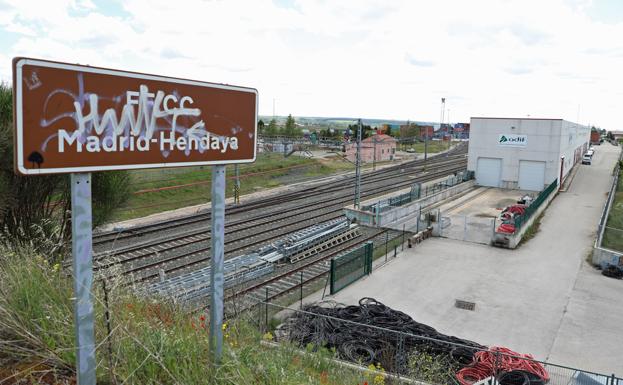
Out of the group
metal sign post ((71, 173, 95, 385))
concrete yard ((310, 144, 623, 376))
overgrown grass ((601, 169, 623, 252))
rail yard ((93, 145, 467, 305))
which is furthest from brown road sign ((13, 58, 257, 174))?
overgrown grass ((601, 169, 623, 252))

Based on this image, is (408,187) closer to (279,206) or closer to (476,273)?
(279,206)

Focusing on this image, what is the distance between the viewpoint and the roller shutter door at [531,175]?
40.6 metres

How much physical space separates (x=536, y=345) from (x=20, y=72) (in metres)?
13.1

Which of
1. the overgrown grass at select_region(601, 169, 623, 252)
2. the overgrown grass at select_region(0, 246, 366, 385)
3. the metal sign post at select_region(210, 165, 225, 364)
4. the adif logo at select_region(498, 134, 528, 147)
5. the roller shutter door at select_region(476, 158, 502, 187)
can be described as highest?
the adif logo at select_region(498, 134, 528, 147)

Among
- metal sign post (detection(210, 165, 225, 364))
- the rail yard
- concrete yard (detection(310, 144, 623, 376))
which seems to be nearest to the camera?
metal sign post (detection(210, 165, 225, 364))

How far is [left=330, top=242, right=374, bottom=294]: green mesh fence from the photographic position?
52.5ft

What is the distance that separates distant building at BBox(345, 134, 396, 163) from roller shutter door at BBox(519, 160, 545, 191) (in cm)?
2592

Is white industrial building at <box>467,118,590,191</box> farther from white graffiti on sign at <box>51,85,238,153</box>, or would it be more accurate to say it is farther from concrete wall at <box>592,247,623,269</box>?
white graffiti on sign at <box>51,85,238,153</box>

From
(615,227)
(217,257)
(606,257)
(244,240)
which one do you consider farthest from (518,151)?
(217,257)

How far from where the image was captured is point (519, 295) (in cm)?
1634

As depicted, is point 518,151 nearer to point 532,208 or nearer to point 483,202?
point 483,202

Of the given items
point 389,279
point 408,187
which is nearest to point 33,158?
point 389,279

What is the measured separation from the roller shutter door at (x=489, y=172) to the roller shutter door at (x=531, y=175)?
1717mm

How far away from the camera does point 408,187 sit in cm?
4181
